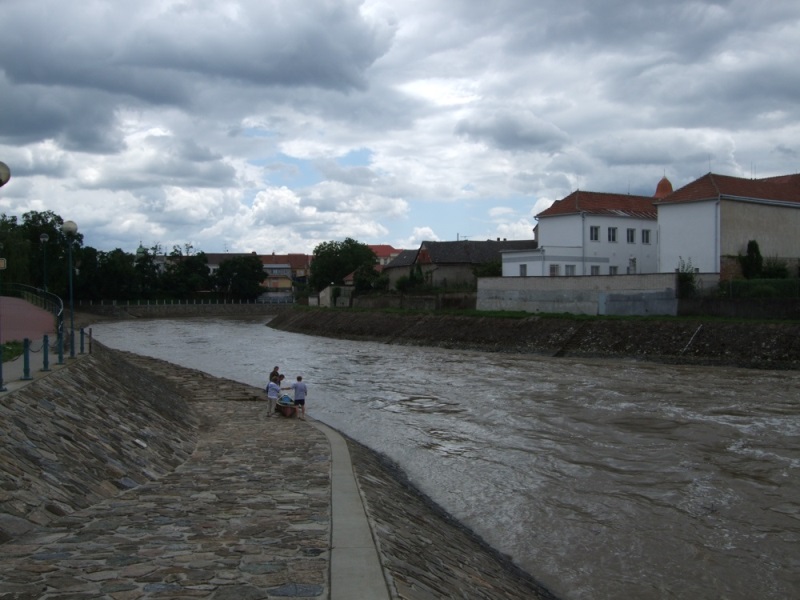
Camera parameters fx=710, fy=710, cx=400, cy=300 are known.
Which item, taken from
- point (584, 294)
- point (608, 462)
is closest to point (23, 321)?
point (608, 462)

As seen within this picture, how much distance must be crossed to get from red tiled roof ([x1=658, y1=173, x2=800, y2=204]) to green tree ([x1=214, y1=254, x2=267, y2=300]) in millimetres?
90369

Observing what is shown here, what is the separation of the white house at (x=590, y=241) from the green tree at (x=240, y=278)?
7853 centimetres

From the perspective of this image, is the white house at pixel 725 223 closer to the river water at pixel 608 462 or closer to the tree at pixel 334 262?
the river water at pixel 608 462

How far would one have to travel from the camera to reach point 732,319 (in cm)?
3450

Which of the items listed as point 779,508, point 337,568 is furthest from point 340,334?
point 337,568

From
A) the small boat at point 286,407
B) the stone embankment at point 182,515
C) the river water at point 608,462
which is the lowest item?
the river water at point 608,462

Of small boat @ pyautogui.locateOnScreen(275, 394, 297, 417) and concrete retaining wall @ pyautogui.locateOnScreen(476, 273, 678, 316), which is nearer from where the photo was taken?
small boat @ pyautogui.locateOnScreen(275, 394, 297, 417)

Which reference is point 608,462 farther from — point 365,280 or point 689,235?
point 365,280

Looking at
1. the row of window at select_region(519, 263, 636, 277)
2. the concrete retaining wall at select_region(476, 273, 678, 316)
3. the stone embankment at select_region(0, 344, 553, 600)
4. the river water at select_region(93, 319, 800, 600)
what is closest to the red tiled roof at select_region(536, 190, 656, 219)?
the row of window at select_region(519, 263, 636, 277)

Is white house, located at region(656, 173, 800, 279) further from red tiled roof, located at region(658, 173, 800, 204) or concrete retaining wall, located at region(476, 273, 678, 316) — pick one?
concrete retaining wall, located at region(476, 273, 678, 316)

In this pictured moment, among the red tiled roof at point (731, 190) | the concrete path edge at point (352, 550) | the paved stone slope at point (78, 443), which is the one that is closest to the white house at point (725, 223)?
the red tiled roof at point (731, 190)

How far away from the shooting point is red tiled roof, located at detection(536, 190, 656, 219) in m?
51.6

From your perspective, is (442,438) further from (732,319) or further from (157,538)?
(732,319)

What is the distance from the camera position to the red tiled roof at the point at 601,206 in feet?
169
